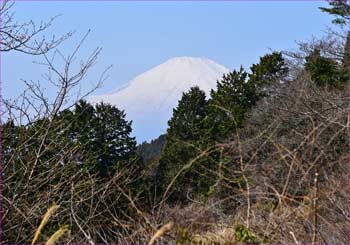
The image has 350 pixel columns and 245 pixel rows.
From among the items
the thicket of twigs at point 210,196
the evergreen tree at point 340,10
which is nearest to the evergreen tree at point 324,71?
the evergreen tree at point 340,10

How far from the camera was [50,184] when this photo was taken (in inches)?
248

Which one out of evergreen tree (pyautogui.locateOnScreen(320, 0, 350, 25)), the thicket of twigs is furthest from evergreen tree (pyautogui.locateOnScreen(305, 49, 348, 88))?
the thicket of twigs

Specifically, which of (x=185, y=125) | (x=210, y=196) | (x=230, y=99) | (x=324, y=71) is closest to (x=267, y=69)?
(x=230, y=99)

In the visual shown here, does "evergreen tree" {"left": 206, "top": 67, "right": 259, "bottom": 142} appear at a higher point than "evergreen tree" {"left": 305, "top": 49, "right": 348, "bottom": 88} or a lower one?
higher

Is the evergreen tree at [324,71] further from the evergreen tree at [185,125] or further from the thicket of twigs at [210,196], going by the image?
the thicket of twigs at [210,196]

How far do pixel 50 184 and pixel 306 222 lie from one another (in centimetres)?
391

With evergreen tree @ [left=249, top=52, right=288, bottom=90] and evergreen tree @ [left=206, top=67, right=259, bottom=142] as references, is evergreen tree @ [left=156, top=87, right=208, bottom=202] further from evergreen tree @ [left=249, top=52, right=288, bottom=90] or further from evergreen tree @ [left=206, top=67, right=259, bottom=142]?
evergreen tree @ [left=249, top=52, right=288, bottom=90]

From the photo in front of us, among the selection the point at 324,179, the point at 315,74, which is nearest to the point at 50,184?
the point at 324,179

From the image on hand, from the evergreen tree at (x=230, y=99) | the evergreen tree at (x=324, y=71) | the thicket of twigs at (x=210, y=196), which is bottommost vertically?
the thicket of twigs at (x=210, y=196)

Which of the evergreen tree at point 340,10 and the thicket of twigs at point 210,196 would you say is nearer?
the thicket of twigs at point 210,196

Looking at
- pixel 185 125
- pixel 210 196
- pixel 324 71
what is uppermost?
pixel 185 125

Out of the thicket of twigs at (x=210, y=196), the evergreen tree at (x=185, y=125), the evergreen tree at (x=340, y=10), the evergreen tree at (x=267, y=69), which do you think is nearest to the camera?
the thicket of twigs at (x=210, y=196)

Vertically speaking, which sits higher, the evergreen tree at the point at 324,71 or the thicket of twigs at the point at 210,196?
the evergreen tree at the point at 324,71

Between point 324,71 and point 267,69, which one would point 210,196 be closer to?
point 324,71
